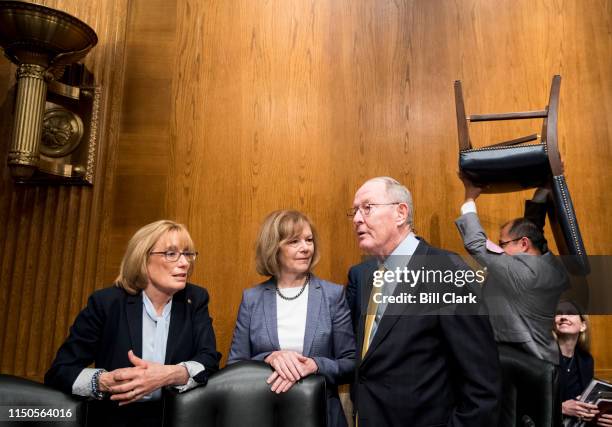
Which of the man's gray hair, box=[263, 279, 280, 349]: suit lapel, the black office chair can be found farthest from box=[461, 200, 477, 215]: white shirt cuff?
box=[263, 279, 280, 349]: suit lapel

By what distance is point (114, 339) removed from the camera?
182 cm

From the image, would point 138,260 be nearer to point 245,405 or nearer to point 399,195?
point 245,405

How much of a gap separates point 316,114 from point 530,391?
85.3 inches

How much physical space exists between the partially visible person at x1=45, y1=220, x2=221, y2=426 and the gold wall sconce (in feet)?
4.17

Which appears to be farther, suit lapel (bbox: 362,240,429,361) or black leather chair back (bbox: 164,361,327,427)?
suit lapel (bbox: 362,240,429,361)

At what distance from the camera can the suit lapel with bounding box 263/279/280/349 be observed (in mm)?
1995

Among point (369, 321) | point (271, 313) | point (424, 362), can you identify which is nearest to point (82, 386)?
point (271, 313)

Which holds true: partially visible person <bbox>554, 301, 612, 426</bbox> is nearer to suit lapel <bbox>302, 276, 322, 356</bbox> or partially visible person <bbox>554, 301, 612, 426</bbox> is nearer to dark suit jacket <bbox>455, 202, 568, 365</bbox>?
dark suit jacket <bbox>455, 202, 568, 365</bbox>

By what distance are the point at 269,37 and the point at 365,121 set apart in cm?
86

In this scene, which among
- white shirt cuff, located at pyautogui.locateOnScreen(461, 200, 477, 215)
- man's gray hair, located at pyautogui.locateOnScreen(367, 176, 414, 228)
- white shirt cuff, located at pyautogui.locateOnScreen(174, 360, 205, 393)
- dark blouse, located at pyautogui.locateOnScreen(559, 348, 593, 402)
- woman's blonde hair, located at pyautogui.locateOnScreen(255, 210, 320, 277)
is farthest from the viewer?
white shirt cuff, located at pyautogui.locateOnScreen(461, 200, 477, 215)

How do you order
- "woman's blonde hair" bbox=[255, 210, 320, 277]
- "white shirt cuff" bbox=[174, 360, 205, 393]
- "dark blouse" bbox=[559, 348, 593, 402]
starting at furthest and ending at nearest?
"dark blouse" bbox=[559, 348, 593, 402] → "woman's blonde hair" bbox=[255, 210, 320, 277] → "white shirt cuff" bbox=[174, 360, 205, 393]

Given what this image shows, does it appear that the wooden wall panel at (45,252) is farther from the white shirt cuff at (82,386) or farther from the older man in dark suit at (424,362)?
the older man in dark suit at (424,362)

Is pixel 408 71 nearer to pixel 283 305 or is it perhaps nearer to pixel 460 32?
pixel 460 32

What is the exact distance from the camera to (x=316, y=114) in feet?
11.1
